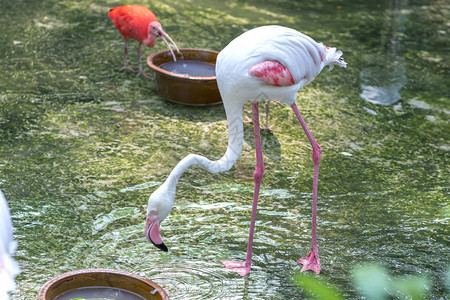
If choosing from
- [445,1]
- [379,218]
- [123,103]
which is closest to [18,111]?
[123,103]

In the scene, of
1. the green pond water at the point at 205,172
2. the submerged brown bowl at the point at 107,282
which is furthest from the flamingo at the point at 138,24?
the submerged brown bowl at the point at 107,282

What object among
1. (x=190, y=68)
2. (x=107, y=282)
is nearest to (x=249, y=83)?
(x=107, y=282)

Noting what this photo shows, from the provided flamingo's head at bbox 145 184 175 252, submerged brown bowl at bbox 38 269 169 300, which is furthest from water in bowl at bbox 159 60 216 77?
submerged brown bowl at bbox 38 269 169 300

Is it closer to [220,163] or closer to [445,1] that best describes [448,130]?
[220,163]

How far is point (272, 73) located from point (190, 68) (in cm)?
245

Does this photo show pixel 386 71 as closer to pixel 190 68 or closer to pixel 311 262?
pixel 190 68

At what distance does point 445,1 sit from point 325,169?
237 inches

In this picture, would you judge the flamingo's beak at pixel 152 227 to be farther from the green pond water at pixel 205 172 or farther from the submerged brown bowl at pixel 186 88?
the submerged brown bowl at pixel 186 88

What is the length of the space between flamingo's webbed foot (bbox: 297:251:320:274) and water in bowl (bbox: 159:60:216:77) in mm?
2490

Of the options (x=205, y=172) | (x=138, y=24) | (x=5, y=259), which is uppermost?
(x=5, y=259)

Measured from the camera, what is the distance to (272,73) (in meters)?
3.17

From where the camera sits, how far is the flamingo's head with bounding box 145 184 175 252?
9.68 ft

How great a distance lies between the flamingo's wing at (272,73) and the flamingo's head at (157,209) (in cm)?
77

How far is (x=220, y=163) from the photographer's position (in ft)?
10.5
